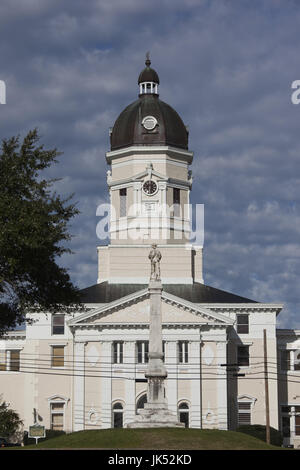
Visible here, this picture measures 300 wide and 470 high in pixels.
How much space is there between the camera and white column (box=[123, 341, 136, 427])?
227 ft

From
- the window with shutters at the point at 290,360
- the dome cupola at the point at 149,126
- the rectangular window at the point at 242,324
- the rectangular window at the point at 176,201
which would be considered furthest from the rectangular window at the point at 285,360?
the dome cupola at the point at 149,126

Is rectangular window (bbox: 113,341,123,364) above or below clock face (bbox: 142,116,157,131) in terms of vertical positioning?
below

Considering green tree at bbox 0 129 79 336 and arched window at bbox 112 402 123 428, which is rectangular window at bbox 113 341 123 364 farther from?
green tree at bbox 0 129 79 336

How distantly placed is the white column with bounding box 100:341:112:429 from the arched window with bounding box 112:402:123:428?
25.4 inches

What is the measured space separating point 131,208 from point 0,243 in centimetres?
4230

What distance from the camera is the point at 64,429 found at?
238 ft

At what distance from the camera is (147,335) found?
70.4 meters

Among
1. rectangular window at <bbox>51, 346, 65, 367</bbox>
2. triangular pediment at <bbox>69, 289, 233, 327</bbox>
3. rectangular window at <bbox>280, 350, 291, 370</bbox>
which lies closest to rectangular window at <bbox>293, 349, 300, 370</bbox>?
rectangular window at <bbox>280, 350, 291, 370</bbox>

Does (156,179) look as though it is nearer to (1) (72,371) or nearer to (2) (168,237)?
(2) (168,237)

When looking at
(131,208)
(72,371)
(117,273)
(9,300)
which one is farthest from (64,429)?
(9,300)

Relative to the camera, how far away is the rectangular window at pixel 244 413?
Answer: 2869 inches

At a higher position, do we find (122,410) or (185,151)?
(185,151)

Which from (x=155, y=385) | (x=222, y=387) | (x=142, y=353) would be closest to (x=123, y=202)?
(x=142, y=353)

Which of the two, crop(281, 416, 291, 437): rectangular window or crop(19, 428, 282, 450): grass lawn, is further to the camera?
crop(281, 416, 291, 437): rectangular window
